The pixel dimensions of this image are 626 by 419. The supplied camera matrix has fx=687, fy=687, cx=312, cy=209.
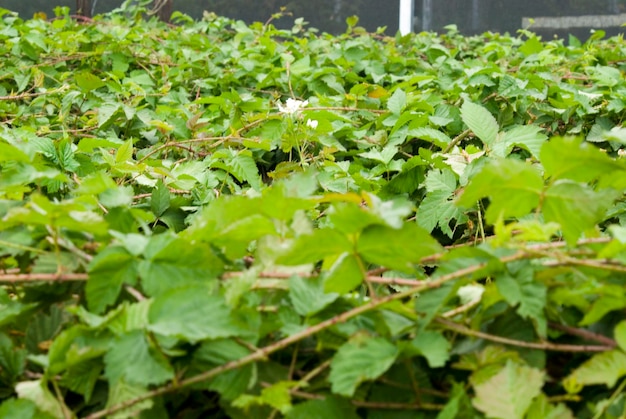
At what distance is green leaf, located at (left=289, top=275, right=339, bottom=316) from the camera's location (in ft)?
2.00

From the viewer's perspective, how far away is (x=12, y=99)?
2.15 metres

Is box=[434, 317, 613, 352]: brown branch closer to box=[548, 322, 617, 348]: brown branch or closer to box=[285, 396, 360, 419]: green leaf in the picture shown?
box=[548, 322, 617, 348]: brown branch

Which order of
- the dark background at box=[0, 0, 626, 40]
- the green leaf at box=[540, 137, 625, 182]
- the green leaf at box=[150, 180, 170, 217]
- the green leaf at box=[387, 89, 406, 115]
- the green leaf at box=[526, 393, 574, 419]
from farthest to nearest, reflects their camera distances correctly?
the dark background at box=[0, 0, 626, 40] → the green leaf at box=[387, 89, 406, 115] → the green leaf at box=[150, 180, 170, 217] → the green leaf at box=[540, 137, 625, 182] → the green leaf at box=[526, 393, 574, 419]

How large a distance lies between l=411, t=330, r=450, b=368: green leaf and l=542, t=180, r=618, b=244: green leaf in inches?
6.3

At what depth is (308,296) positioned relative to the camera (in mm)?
622

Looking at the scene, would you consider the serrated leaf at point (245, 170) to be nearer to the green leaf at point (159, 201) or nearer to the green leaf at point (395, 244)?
the green leaf at point (159, 201)

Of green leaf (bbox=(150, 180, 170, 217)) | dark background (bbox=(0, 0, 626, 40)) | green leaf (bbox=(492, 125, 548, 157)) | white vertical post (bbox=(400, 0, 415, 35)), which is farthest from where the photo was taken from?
white vertical post (bbox=(400, 0, 415, 35))

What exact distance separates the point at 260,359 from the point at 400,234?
0.16 metres

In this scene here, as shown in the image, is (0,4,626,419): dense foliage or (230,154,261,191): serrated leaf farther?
(230,154,261,191): serrated leaf

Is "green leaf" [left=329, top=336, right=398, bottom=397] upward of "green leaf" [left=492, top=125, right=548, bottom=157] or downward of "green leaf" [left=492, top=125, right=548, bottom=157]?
upward

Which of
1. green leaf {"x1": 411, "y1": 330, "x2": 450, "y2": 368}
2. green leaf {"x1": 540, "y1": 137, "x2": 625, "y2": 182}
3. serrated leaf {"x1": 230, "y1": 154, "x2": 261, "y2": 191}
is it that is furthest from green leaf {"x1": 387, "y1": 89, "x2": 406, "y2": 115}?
green leaf {"x1": 411, "y1": 330, "x2": 450, "y2": 368}

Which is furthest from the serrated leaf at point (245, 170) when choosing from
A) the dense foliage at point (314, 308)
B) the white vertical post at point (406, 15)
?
the white vertical post at point (406, 15)

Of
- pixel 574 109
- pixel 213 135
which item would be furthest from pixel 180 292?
pixel 574 109

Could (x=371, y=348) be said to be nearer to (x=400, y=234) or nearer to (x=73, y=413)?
(x=400, y=234)
